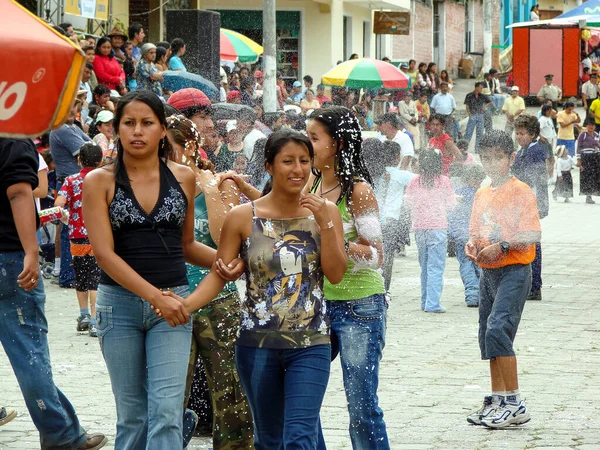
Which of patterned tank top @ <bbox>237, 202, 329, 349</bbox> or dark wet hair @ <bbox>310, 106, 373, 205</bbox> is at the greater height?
dark wet hair @ <bbox>310, 106, 373, 205</bbox>

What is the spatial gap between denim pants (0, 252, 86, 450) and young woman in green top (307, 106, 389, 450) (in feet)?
4.65

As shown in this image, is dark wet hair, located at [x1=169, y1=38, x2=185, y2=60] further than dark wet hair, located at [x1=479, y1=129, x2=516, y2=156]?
Yes

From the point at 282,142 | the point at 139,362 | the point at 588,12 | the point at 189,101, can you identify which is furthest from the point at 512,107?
the point at 139,362

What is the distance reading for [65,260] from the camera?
12234 mm

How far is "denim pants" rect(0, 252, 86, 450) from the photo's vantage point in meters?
5.64

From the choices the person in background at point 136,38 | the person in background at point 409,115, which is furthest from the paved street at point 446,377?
the person in background at point 409,115

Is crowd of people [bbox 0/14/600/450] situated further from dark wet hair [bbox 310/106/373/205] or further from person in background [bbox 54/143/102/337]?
person in background [bbox 54/143/102/337]

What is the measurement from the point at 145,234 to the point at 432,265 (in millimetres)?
7002

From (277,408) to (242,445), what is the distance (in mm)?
955

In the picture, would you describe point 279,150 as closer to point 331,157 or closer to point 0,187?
point 331,157

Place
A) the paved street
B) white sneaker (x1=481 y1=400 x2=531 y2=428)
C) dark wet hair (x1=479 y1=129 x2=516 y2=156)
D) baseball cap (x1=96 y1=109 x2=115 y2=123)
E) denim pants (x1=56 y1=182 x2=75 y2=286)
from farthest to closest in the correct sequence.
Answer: baseball cap (x1=96 y1=109 x2=115 y2=123) → denim pants (x1=56 y1=182 x2=75 y2=286) → dark wet hair (x1=479 y1=129 x2=516 y2=156) → white sneaker (x1=481 y1=400 x2=531 y2=428) → the paved street

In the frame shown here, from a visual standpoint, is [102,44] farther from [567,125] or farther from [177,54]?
[567,125]

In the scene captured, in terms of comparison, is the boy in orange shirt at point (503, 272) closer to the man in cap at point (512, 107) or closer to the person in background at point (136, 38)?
the person in background at point (136, 38)

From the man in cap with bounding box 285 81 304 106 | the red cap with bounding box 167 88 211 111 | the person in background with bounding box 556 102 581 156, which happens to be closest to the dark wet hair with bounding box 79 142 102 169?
the red cap with bounding box 167 88 211 111
